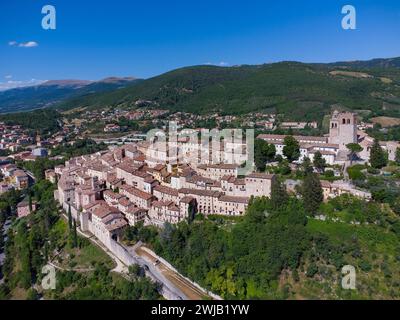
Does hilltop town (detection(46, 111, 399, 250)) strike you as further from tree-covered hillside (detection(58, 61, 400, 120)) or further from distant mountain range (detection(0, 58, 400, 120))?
tree-covered hillside (detection(58, 61, 400, 120))

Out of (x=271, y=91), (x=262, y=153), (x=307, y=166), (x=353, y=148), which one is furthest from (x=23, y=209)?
(x=271, y=91)

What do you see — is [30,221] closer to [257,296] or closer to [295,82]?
[257,296]

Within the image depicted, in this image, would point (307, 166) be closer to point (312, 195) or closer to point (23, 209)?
point (312, 195)

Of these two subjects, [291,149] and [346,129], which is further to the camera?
[346,129]

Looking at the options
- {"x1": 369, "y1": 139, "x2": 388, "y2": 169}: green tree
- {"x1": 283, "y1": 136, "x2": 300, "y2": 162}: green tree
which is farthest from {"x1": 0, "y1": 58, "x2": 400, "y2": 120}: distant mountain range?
{"x1": 369, "y1": 139, "x2": 388, "y2": 169}: green tree

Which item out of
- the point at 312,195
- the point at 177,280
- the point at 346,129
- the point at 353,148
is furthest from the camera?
the point at 346,129

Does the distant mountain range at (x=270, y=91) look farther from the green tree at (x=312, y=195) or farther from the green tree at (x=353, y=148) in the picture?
the green tree at (x=312, y=195)

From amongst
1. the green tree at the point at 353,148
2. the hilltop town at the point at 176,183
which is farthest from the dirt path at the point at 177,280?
the green tree at the point at 353,148
